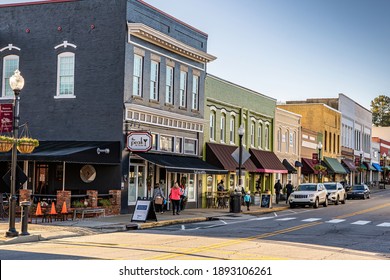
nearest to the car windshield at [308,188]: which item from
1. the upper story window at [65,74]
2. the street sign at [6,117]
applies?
the upper story window at [65,74]

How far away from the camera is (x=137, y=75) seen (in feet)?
107

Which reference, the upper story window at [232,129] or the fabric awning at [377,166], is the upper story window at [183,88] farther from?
the fabric awning at [377,166]

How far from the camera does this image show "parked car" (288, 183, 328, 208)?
137ft

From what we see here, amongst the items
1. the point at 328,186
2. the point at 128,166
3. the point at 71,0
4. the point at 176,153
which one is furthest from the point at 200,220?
the point at 328,186

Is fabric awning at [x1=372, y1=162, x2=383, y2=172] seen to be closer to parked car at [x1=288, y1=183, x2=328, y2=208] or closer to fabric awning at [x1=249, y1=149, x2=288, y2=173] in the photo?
fabric awning at [x1=249, y1=149, x2=288, y2=173]

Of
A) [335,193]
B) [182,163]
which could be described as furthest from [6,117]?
[335,193]

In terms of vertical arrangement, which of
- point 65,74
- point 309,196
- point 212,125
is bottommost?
point 309,196

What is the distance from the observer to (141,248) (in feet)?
57.0

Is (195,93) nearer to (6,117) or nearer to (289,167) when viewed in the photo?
(6,117)

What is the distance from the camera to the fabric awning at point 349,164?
253ft

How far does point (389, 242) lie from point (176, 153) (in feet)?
57.3

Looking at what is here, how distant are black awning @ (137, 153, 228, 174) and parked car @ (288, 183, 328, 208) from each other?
6.61m

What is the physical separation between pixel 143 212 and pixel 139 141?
498cm

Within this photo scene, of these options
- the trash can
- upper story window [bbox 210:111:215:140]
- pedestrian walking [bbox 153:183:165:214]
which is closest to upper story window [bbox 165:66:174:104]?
upper story window [bbox 210:111:215:140]
